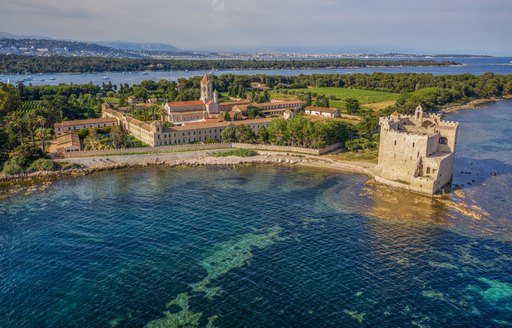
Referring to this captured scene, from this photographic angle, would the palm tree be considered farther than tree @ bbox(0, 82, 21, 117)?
No

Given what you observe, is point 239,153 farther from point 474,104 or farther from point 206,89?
point 474,104

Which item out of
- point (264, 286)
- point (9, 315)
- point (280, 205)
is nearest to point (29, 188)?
point (9, 315)

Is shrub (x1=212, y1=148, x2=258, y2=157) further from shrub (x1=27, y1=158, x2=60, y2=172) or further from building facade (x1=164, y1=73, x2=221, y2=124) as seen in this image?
building facade (x1=164, y1=73, x2=221, y2=124)

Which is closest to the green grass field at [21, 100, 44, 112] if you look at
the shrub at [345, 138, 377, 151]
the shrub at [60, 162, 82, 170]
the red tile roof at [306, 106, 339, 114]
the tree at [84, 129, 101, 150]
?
the tree at [84, 129, 101, 150]

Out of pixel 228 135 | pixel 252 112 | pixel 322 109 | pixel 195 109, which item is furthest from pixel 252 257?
pixel 322 109

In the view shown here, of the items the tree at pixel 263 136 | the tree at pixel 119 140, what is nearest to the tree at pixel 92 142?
the tree at pixel 119 140

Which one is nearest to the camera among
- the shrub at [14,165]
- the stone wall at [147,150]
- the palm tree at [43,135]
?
the shrub at [14,165]

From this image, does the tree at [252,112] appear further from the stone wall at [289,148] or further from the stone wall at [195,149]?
the stone wall at [195,149]
